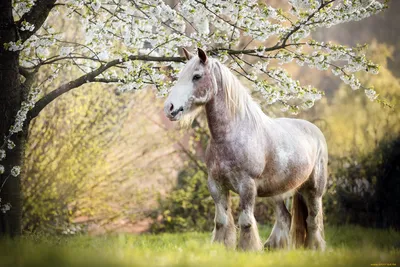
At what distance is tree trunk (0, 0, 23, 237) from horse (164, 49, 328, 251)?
70.1 inches

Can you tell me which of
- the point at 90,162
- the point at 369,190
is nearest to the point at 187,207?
the point at 90,162

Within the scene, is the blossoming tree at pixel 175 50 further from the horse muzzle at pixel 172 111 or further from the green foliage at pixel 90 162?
the green foliage at pixel 90 162

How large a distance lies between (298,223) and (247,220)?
3.67 ft

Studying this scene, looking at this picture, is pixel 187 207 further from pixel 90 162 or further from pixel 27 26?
pixel 27 26

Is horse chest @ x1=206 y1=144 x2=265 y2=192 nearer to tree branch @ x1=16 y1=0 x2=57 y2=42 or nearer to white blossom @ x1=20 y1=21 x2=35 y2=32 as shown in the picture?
white blossom @ x1=20 y1=21 x2=35 y2=32

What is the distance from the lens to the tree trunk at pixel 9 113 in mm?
4910

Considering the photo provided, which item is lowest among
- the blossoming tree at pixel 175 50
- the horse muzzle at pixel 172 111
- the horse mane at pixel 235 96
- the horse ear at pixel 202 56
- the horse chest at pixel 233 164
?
the horse chest at pixel 233 164

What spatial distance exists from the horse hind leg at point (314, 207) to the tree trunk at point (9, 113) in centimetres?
→ 271

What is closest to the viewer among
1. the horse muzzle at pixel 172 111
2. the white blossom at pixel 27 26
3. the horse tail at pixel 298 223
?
the horse muzzle at pixel 172 111

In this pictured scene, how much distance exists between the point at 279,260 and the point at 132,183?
5.18m

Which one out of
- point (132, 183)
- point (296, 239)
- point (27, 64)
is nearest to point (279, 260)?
point (296, 239)

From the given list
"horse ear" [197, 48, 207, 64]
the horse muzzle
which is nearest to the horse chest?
the horse muzzle

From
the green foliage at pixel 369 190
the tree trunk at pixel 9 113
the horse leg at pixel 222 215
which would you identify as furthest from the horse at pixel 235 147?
the green foliage at pixel 369 190

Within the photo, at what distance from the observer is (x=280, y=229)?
16.1 ft
